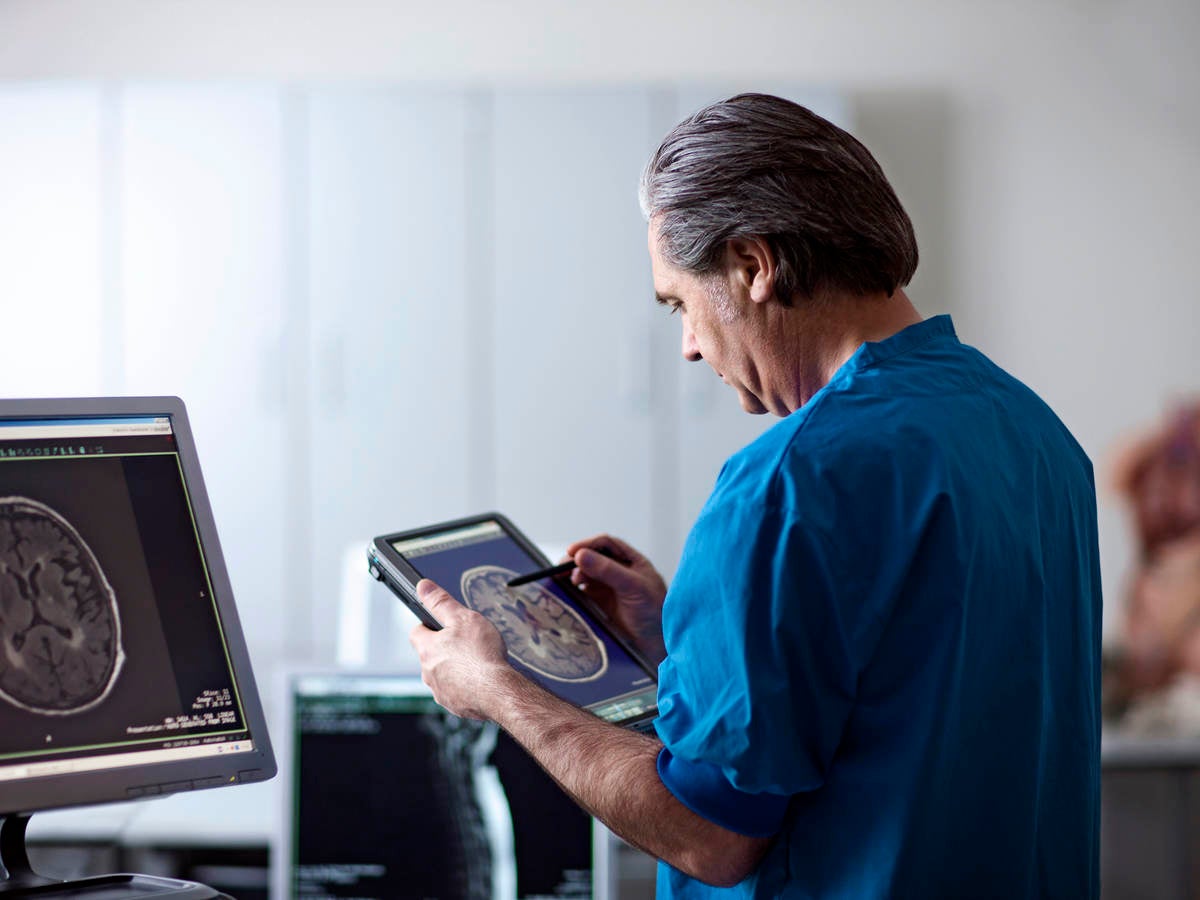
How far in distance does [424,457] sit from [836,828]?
236cm

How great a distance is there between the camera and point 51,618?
35.4 inches

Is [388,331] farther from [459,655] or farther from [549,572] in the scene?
[459,655]

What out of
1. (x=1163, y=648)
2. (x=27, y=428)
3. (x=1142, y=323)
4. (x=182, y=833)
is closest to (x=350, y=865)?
(x=182, y=833)

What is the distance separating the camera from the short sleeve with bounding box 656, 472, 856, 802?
829mm

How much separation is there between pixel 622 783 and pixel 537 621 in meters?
0.31

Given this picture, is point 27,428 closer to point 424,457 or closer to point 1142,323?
point 424,457

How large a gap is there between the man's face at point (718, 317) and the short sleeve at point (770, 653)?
20cm

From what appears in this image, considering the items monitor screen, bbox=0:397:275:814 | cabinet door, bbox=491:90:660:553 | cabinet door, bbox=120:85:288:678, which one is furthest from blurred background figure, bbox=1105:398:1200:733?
monitor screen, bbox=0:397:275:814

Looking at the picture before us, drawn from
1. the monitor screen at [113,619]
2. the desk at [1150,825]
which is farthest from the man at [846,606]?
the desk at [1150,825]

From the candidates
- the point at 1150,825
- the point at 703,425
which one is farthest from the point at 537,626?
the point at 703,425

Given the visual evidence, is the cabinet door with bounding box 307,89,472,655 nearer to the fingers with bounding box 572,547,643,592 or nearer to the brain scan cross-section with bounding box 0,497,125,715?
the fingers with bounding box 572,547,643,592

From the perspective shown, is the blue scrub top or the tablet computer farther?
the tablet computer

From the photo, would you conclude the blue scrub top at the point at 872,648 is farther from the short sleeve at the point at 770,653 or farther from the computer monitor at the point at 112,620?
the computer monitor at the point at 112,620

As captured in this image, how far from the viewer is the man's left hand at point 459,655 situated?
3.36ft
